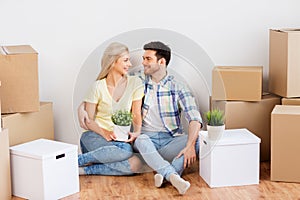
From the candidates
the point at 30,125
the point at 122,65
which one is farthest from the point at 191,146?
the point at 30,125

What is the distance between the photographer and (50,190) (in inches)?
92.0

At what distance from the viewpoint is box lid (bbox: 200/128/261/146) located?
97.5 inches

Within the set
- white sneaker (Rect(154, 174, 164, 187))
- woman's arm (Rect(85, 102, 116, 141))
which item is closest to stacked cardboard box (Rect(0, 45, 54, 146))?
woman's arm (Rect(85, 102, 116, 141))

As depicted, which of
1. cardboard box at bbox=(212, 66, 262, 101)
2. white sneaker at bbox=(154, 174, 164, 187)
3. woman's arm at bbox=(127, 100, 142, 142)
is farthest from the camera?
cardboard box at bbox=(212, 66, 262, 101)

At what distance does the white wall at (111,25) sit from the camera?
287 centimetres

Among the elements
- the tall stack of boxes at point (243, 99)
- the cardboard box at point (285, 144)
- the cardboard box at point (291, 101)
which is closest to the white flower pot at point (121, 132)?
the tall stack of boxes at point (243, 99)

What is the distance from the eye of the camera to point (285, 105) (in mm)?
2689

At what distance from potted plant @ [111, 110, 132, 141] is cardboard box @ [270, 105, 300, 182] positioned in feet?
2.02

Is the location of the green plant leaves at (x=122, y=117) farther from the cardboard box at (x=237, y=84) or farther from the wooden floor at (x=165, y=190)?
the cardboard box at (x=237, y=84)

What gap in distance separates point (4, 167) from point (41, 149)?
0.16 metres

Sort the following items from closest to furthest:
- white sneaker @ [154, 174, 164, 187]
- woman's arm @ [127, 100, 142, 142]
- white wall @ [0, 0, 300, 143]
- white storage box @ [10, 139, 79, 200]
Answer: white storage box @ [10, 139, 79, 200]
white sneaker @ [154, 174, 164, 187]
woman's arm @ [127, 100, 142, 142]
white wall @ [0, 0, 300, 143]

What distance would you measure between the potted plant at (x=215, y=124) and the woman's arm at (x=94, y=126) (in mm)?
420

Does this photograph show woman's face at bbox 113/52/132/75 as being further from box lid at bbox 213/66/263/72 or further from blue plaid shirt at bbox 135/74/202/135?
box lid at bbox 213/66/263/72

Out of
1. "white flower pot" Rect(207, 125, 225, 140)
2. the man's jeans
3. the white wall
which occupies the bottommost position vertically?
the man's jeans
